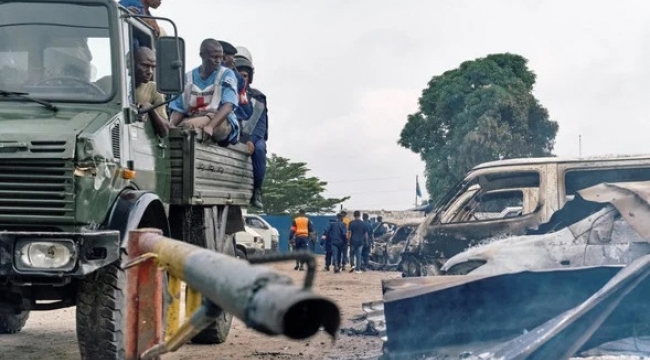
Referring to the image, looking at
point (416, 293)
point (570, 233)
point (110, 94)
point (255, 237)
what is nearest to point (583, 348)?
point (416, 293)

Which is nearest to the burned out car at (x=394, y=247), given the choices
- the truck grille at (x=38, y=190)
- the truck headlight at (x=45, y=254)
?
the truck grille at (x=38, y=190)

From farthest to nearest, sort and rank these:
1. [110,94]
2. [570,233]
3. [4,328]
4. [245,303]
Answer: [4,328] < [570,233] < [110,94] < [245,303]

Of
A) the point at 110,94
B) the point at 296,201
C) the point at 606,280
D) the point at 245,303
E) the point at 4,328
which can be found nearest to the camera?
the point at 245,303

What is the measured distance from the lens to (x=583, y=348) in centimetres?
613

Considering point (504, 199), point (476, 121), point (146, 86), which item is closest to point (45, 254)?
point (146, 86)

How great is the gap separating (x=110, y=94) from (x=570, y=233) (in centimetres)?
427

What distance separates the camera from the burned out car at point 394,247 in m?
22.3

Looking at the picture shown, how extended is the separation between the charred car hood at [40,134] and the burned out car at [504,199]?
19.0 feet

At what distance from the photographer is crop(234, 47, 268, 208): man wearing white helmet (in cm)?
880

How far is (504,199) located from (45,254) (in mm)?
7280

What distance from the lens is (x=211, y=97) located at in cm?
763

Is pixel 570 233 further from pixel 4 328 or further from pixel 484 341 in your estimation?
pixel 4 328

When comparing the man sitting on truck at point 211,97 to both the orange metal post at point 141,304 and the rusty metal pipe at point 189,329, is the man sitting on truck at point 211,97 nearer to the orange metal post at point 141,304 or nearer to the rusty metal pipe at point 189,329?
the orange metal post at point 141,304

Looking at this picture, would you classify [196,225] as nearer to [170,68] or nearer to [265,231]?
[170,68]
